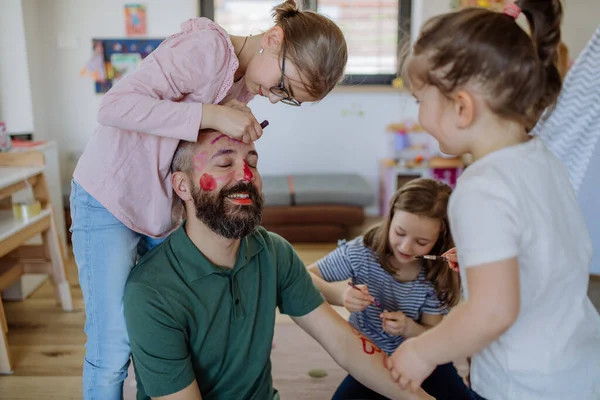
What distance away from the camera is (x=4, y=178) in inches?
111

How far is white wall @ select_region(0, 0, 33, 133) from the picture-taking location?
13.7ft

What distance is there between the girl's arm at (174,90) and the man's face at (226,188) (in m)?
0.11

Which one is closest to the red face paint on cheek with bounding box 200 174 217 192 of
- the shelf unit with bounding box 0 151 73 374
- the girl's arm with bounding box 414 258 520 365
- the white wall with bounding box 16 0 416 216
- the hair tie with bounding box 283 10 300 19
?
the hair tie with bounding box 283 10 300 19

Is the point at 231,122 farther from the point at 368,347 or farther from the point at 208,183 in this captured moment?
the point at 368,347

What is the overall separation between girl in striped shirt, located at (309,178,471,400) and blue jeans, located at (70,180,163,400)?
2.10ft

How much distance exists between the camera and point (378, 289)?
204 centimetres

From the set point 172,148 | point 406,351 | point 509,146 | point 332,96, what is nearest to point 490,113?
point 509,146

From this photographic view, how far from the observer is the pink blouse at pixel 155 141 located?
156cm

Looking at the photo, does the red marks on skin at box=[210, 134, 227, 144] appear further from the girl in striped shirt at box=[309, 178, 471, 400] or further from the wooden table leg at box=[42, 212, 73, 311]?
the wooden table leg at box=[42, 212, 73, 311]

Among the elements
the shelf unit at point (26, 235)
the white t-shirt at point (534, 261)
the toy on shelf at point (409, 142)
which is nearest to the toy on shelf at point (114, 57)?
the shelf unit at point (26, 235)

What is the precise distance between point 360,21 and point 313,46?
375cm

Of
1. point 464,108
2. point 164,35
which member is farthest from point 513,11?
point 164,35

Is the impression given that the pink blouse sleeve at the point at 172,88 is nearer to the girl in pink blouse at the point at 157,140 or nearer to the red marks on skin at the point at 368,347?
the girl in pink blouse at the point at 157,140

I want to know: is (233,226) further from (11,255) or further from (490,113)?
(11,255)
